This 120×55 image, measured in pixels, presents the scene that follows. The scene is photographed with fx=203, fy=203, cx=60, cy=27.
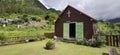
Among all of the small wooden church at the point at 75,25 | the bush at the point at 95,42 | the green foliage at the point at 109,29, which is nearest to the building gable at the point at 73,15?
the small wooden church at the point at 75,25

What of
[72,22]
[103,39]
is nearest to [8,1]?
[72,22]

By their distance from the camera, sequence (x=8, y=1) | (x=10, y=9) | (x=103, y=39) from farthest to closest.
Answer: (x=8, y=1) → (x=10, y=9) → (x=103, y=39)

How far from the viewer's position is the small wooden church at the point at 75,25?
26719 millimetres

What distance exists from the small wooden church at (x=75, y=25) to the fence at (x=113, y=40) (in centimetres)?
218

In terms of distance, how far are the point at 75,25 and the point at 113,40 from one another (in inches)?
226

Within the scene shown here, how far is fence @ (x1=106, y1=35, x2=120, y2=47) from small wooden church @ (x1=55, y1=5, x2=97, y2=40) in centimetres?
218

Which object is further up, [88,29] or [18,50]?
[88,29]

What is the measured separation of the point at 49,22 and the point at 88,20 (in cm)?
3190

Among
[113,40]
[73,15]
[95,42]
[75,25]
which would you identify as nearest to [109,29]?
[75,25]

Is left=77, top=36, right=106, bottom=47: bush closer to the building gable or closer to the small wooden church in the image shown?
the small wooden church

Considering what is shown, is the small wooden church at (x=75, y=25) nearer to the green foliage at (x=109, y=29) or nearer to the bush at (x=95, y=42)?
the bush at (x=95, y=42)

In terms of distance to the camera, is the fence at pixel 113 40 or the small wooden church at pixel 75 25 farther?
the small wooden church at pixel 75 25

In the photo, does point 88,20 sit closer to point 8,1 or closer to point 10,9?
point 10,9

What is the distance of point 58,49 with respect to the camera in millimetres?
21453
